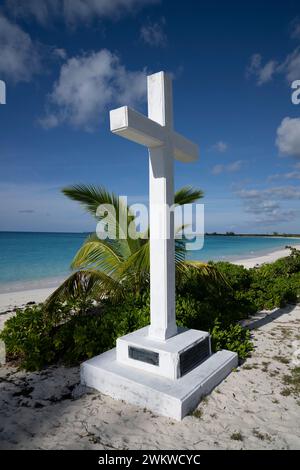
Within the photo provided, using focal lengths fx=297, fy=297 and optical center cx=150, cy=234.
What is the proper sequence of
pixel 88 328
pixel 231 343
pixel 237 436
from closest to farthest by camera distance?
pixel 237 436, pixel 231 343, pixel 88 328

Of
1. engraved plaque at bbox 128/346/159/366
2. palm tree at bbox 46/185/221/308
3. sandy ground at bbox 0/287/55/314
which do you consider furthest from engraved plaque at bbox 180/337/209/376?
sandy ground at bbox 0/287/55/314

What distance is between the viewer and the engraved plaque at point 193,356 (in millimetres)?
3271

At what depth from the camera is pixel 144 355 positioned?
11.0 ft

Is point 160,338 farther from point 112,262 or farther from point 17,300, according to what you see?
point 17,300

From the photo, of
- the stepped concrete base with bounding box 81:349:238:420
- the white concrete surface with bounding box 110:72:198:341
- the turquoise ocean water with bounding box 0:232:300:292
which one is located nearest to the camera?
the stepped concrete base with bounding box 81:349:238:420

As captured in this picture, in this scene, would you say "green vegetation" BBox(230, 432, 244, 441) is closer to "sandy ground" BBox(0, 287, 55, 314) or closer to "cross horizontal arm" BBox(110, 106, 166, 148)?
"cross horizontal arm" BBox(110, 106, 166, 148)

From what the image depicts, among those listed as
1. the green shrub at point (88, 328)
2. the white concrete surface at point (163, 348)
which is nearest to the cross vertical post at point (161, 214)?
the white concrete surface at point (163, 348)

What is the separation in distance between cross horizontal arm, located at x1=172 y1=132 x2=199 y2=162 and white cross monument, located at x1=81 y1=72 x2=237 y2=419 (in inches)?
0.5

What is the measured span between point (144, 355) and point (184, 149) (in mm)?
2600

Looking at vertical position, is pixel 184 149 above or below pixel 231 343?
above

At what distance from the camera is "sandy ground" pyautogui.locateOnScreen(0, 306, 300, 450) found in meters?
2.54

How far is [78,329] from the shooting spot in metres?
4.29

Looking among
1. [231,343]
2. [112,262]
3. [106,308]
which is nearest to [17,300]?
[106,308]
